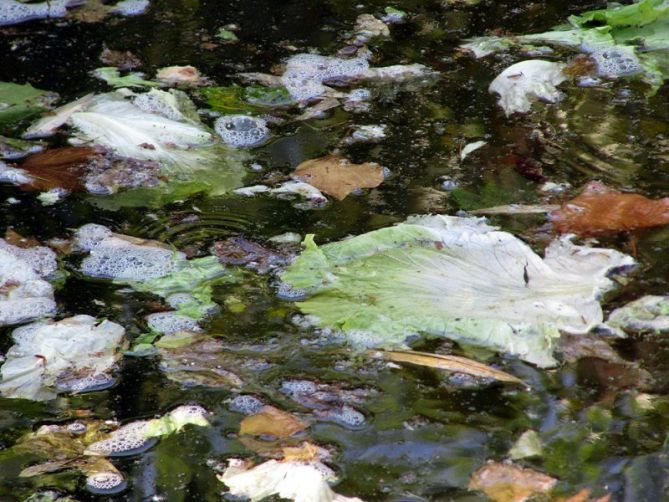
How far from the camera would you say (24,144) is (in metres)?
2.88

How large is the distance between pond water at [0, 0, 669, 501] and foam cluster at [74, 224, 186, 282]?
0.04 meters

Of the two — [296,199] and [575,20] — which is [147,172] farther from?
[575,20]

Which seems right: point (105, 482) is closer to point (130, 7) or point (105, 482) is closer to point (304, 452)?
point (304, 452)

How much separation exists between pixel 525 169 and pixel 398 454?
1.12m

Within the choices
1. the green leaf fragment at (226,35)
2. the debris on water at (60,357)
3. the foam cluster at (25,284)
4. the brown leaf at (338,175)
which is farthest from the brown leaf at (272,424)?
the green leaf fragment at (226,35)

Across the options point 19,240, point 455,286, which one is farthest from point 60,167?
point 455,286

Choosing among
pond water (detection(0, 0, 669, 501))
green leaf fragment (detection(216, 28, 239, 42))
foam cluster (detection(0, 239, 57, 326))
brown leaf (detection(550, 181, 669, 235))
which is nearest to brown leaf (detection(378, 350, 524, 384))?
pond water (detection(0, 0, 669, 501))

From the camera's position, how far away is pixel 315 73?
3217 mm

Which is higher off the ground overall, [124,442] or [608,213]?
[608,213]

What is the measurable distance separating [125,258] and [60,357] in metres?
0.39

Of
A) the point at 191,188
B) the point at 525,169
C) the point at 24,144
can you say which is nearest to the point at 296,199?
the point at 191,188

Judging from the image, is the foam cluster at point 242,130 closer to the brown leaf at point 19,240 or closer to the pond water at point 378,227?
the pond water at point 378,227

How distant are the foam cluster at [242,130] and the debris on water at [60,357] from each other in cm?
90

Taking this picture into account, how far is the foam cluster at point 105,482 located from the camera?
1.78 metres
